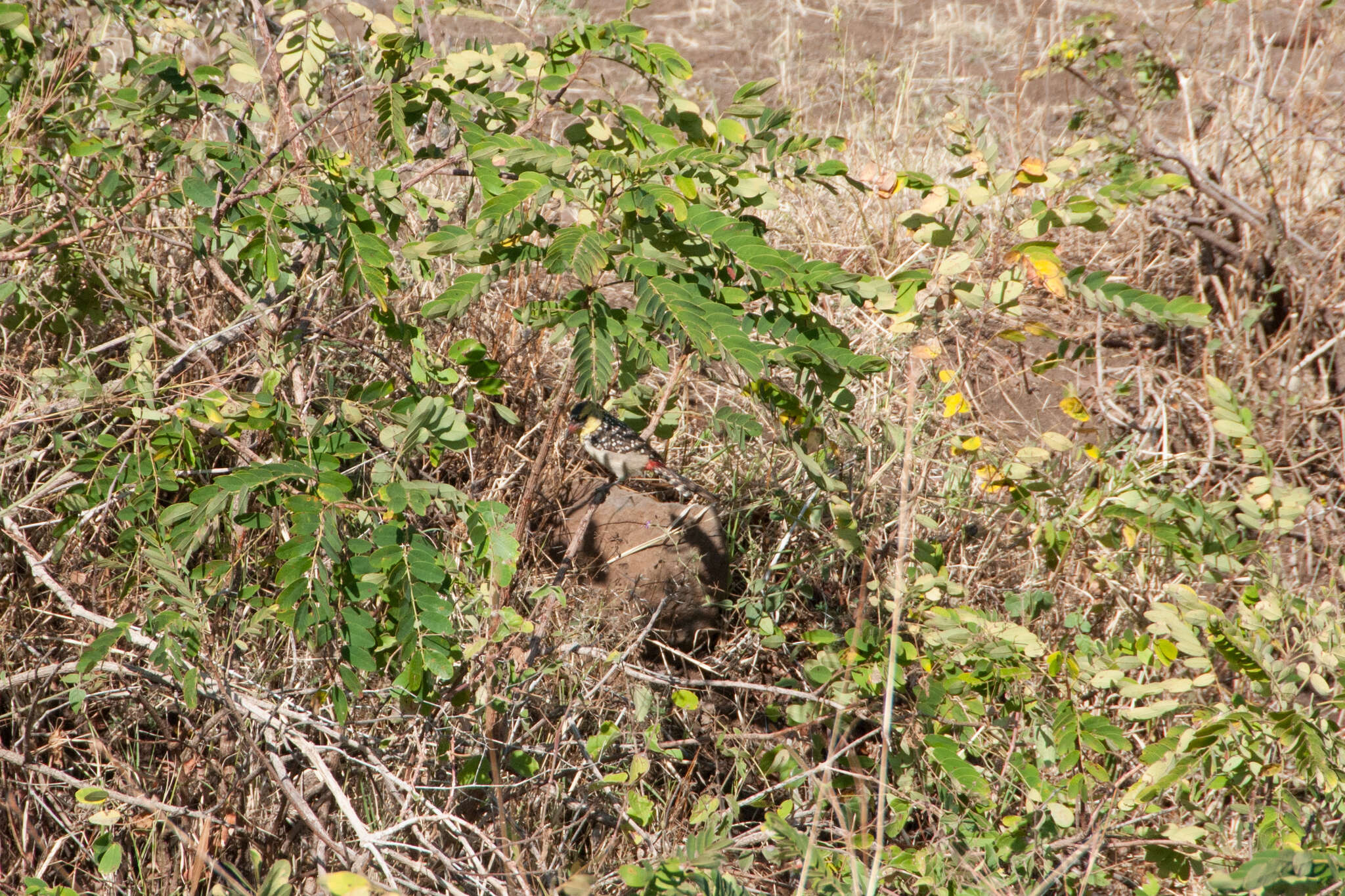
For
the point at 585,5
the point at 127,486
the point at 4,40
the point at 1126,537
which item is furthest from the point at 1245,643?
the point at 585,5

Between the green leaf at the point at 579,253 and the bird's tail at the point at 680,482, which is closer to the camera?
the green leaf at the point at 579,253

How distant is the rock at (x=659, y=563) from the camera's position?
261 centimetres

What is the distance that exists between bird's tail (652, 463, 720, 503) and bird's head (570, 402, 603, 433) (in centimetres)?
23

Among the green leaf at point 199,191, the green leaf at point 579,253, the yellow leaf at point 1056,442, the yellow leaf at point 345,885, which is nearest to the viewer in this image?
the yellow leaf at point 345,885

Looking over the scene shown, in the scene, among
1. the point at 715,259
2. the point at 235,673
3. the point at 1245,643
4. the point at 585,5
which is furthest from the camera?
the point at 585,5

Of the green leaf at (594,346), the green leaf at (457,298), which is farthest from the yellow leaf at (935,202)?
the green leaf at (457,298)

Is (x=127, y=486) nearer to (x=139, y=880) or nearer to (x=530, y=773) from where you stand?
(x=139, y=880)

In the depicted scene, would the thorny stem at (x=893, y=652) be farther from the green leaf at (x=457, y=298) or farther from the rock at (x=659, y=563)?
the green leaf at (x=457, y=298)

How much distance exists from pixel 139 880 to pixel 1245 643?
2.28 metres

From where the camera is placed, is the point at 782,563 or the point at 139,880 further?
the point at 782,563

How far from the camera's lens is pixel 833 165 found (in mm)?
1857

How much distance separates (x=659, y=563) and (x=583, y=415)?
45cm

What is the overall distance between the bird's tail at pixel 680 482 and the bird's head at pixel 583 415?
0.23 meters

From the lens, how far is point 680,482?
2787 millimetres
